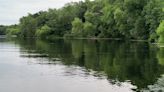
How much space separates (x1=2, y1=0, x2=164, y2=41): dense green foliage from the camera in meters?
108

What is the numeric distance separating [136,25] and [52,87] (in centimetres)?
8479

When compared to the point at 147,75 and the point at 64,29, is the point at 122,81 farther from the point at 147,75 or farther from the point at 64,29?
the point at 64,29

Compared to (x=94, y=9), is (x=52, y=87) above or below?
below

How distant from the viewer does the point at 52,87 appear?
98.8 feet

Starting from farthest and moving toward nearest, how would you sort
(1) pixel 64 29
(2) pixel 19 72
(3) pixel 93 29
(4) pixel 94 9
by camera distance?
(1) pixel 64 29 < (4) pixel 94 9 < (3) pixel 93 29 < (2) pixel 19 72

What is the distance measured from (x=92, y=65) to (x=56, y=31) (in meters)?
132

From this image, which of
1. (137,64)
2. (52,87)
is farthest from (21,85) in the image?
(137,64)

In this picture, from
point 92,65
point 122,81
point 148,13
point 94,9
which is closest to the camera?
point 122,81

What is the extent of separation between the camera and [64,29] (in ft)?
570

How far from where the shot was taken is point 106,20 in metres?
138

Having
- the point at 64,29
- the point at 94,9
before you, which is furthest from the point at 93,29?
the point at 64,29

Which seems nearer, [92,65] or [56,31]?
[92,65]

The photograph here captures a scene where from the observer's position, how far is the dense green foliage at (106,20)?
108125 mm

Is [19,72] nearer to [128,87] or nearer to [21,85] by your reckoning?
[21,85]
